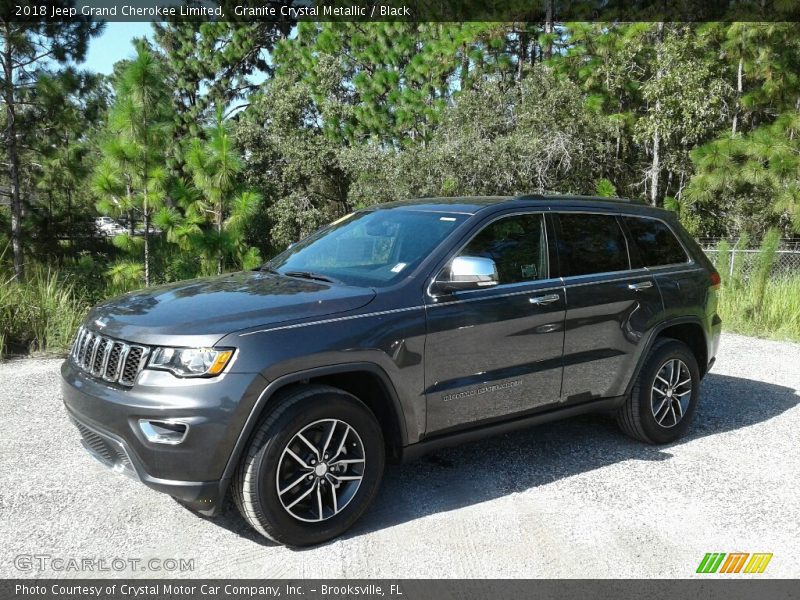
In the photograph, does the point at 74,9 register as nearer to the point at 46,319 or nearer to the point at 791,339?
the point at 46,319

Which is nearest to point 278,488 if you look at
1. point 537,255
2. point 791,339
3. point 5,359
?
point 537,255

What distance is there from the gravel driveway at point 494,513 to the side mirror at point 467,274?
132 cm

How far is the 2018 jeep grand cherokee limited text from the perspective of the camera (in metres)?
3.42

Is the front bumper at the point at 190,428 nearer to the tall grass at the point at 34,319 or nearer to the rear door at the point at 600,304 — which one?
the rear door at the point at 600,304

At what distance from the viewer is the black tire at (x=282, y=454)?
348cm

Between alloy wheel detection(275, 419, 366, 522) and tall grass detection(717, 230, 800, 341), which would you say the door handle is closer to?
alloy wheel detection(275, 419, 366, 522)

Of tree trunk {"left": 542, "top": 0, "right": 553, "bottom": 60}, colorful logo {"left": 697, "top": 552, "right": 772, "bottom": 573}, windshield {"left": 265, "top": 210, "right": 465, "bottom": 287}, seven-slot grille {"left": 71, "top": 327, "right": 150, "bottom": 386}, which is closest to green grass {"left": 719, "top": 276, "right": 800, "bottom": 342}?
colorful logo {"left": 697, "top": 552, "right": 772, "bottom": 573}

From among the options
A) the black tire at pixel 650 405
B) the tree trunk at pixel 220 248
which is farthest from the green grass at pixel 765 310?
the tree trunk at pixel 220 248

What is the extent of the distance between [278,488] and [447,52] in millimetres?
21856

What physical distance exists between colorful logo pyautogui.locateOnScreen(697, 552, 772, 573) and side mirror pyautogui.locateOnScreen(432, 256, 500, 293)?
1.85 meters

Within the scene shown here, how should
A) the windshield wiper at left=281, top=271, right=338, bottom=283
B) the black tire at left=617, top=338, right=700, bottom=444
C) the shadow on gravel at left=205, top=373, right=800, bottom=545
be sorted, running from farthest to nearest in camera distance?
the black tire at left=617, top=338, right=700, bottom=444
the windshield wiper at left=281, top=271, right=338, bottom=283
the shadow on gravel at left=205, top=373, right=800, bottom=545

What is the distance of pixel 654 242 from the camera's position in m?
5.50

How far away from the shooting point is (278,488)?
3543mm

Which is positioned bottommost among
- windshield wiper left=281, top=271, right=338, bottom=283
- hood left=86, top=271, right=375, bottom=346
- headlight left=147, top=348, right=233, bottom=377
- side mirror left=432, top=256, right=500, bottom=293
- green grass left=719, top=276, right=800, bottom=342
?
green grass left=719, top=276, right=800, bottom=342
